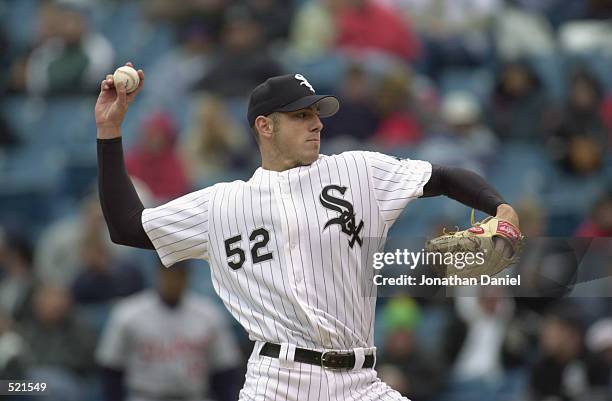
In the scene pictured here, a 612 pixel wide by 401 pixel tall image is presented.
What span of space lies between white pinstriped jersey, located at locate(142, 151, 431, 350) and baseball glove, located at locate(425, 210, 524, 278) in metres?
0.24

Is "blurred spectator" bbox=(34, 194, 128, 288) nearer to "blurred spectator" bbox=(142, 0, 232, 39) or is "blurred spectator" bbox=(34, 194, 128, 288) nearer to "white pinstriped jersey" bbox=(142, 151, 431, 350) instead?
"blurred spectator" bbox=(142, 0, 232, 39)

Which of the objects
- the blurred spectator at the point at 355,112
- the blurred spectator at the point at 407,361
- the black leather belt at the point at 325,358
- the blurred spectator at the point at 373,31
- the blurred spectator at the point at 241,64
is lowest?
the blurred spectator at the point at 407,361

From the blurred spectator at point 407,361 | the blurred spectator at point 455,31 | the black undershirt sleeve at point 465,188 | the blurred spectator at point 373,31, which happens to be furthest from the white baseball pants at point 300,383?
the blurred spectator at point 455,31

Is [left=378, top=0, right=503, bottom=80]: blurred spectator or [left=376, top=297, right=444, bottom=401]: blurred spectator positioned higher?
[left=378, top=0, right=503, bottom=80]: blurred spectator

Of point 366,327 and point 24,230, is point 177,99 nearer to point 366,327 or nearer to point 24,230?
point 24,230

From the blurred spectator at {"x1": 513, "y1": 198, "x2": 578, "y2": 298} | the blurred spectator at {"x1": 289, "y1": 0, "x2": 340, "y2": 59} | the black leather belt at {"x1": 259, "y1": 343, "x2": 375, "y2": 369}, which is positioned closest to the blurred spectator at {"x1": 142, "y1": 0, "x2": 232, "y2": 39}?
the blurred spectator at {"x1": 289, "y1": 0, "x2": 340, "y2": 59}

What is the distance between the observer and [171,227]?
4.30 m

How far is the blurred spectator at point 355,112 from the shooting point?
360 inches

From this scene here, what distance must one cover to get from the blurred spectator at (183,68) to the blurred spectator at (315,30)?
0.80 m

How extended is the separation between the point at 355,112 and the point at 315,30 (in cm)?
161

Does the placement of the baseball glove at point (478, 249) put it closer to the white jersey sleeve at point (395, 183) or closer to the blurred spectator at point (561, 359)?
the white jersey sleeve at point (395, 183)

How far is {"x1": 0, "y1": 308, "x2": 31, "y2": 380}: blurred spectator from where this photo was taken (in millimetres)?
6934

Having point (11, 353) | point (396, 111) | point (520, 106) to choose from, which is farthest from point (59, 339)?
point (520, 106)

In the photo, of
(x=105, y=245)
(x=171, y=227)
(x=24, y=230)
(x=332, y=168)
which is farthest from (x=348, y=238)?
Result: (x=24, y=230)
